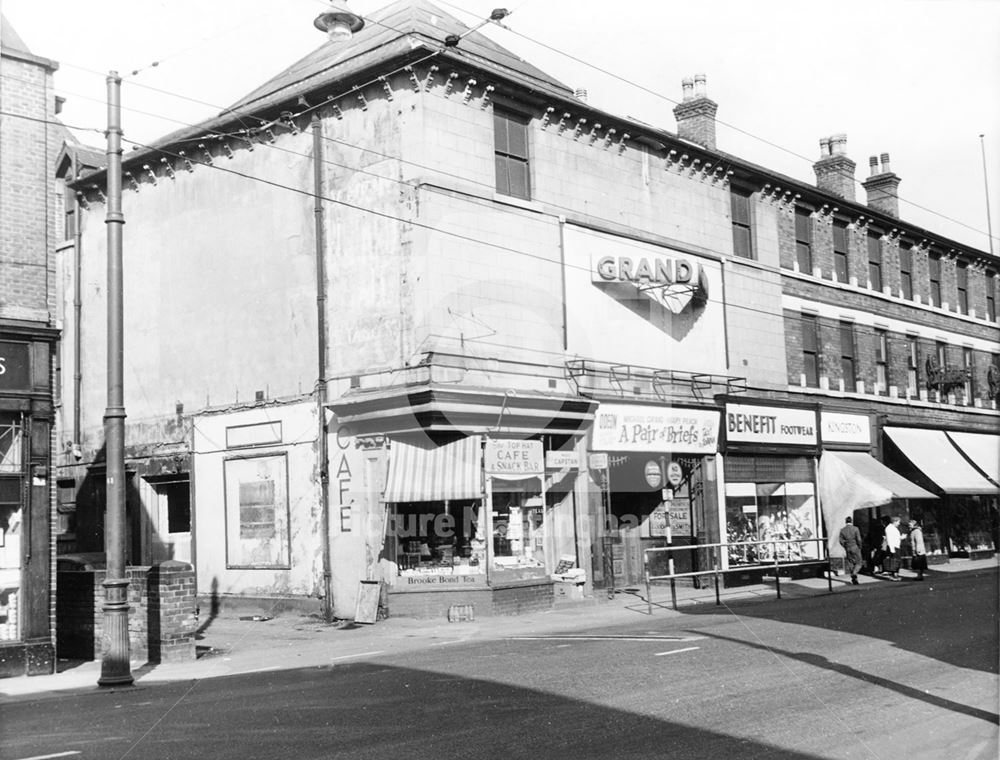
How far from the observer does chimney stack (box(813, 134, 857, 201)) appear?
3375 cm

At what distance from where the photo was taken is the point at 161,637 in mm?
14891

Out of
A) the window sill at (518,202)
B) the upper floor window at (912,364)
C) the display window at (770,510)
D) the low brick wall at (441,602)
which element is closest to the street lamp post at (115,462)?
the low brick wall at (441,602)

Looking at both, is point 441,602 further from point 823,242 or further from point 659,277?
point 823,242

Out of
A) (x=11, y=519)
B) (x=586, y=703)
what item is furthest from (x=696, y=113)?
(x=586, y=703)

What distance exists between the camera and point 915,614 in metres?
17.2

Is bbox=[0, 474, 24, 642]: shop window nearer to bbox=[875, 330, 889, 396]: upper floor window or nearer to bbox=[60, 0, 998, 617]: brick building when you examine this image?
bbox=[60, 0, 998, 617]: brick building

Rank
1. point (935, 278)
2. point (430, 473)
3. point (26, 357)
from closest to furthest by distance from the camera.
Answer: point (26, 357)
point (430, 473)
point (935, 278)

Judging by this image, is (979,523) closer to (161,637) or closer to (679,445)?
(679,445)

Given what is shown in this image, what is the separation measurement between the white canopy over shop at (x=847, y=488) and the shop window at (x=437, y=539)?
13302mm

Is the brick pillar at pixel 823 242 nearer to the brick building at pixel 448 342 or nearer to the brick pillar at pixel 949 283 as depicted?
the brick building at pixel 448 342

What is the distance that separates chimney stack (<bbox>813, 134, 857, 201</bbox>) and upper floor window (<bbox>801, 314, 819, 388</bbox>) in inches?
219

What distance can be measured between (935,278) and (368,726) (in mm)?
33457

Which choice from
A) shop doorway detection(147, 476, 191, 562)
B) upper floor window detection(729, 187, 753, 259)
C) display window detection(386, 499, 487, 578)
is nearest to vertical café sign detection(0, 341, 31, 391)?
display window detection(386, 499, 487, 578)

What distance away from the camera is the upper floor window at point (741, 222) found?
28.0 meters
